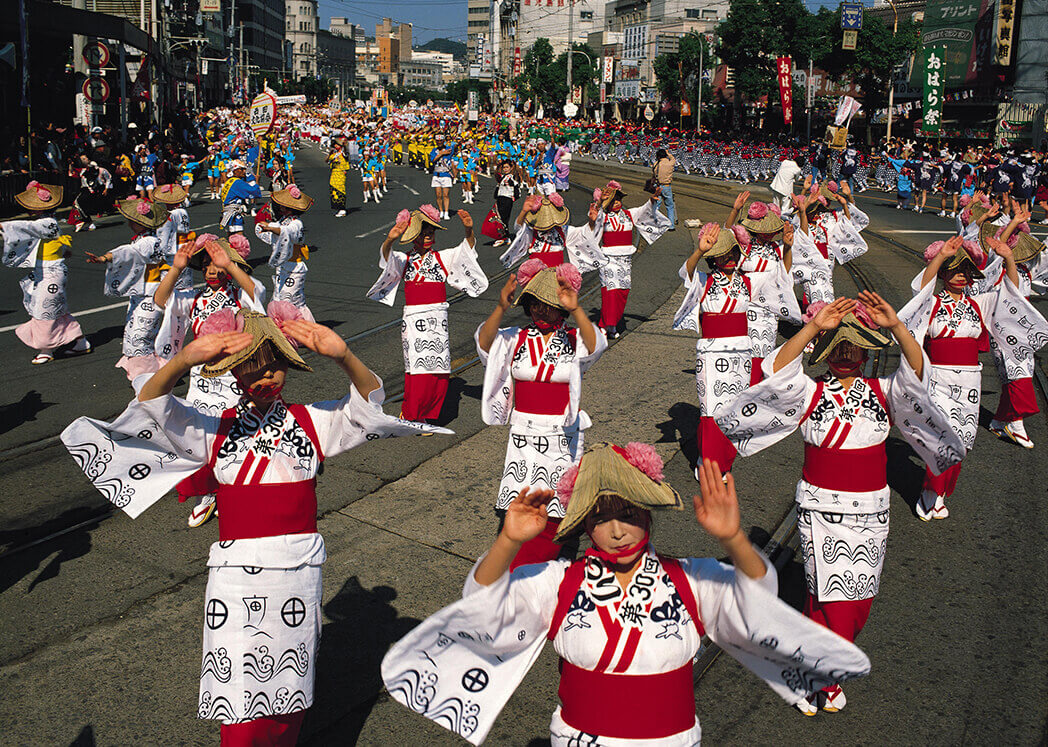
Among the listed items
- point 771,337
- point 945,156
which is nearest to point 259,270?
point 771,337

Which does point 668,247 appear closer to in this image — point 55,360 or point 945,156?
point 55,360

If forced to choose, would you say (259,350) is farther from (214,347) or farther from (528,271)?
(528,271)

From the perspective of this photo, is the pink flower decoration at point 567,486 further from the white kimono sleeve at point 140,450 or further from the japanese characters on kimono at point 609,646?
the white kimono sleeve at point 140,450

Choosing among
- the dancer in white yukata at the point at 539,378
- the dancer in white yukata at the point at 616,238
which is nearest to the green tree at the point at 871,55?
the dancer in white yukata at the point at 616,238

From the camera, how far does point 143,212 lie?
30.5 ft

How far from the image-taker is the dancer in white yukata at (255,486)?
3539mm

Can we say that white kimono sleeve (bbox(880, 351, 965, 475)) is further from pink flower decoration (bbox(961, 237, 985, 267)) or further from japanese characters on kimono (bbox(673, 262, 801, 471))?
japanese characters on kimono (bbox(673, 262, 801, 471))

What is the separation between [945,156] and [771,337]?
32.4 m

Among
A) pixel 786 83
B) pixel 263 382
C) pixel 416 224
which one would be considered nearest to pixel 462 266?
pixel 416 224

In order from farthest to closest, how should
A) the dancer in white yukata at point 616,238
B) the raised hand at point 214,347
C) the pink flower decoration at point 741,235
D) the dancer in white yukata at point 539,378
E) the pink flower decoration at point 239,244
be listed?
the dancer in white yukata at point 616,238 < the pink flower decoration at point 741,235 < the pink flower decoration at point 239,244 < the dancer in white yukata at point 539,378 < the raised hand at point 214,347

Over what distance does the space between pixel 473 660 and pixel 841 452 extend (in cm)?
232

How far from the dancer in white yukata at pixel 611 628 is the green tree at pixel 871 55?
51666mm

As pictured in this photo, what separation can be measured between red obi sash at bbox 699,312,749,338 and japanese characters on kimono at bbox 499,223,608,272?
125 inches

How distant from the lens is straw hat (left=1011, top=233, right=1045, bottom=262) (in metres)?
8.35
